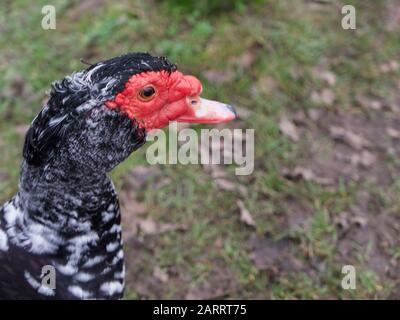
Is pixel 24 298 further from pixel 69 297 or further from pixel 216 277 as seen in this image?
pixel 216 277

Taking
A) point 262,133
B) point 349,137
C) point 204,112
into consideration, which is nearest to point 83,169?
point 204,112

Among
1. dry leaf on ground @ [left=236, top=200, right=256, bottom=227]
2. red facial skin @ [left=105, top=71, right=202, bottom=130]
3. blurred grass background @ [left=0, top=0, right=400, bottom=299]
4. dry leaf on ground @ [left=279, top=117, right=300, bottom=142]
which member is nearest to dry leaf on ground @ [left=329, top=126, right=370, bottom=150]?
blurred grass background @ [left=0, top=0, right=400, bottom=299]

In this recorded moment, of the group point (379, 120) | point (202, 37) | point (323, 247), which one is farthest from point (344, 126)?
point (202, 37)

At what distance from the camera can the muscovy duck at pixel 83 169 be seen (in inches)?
74.4

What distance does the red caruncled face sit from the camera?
6.36 ft

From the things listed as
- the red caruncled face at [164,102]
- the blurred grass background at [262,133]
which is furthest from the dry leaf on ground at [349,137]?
the red caruncled face at [164,102]

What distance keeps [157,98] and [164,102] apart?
0.06 m

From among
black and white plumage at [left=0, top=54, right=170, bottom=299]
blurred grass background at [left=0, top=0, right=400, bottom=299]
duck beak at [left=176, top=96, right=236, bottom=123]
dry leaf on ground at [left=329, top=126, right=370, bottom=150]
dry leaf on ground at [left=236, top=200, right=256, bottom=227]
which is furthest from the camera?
dry leaf on ground at [left=329, top=126, right=370, bottom=150]

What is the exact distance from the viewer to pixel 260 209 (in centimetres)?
361

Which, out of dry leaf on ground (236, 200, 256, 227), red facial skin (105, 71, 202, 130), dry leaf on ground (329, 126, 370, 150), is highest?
dry leaf on ground (329, 126, 370, 150)

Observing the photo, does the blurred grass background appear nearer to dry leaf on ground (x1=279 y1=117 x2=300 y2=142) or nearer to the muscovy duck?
dry leaf on ground (x1=279 y1=117 x2=300 y2=142)

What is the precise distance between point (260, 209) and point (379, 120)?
137 centimetres

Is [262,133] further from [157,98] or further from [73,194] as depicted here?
[73,194]

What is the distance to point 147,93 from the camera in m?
2.00
